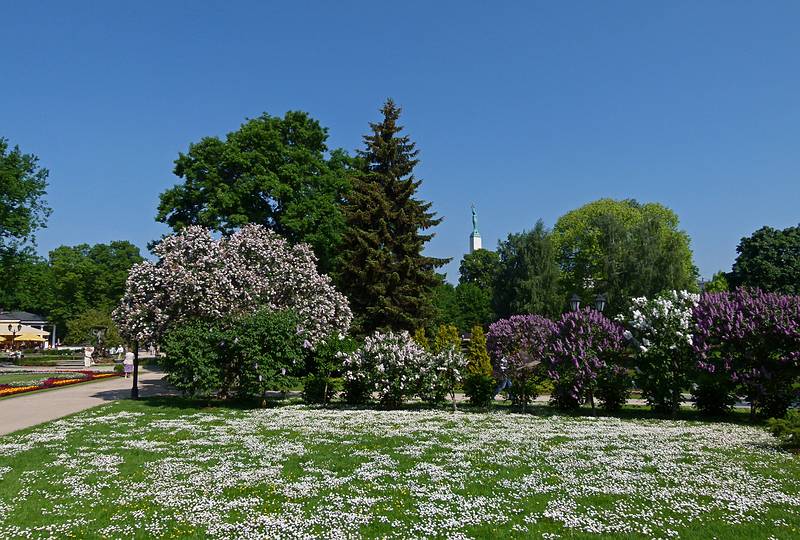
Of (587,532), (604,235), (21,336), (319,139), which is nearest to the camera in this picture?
(587,532)

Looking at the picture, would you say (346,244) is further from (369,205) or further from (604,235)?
(604,235)

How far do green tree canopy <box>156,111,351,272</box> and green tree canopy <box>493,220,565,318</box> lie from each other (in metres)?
20.5

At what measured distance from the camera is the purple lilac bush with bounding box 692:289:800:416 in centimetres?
1667

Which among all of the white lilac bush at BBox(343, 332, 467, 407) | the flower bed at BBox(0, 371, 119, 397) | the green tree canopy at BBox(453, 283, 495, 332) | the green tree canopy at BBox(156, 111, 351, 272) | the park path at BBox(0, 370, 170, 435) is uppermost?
the green tree canopy at BBox(156, 111, 351, 272)

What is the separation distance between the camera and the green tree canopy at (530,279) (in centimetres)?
4884

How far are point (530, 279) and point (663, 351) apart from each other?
3143 centimetres

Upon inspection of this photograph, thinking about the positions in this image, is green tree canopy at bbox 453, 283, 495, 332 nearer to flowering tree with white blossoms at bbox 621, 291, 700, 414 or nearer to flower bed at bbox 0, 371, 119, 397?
flower bed at bbox 0, 371, 119, 397

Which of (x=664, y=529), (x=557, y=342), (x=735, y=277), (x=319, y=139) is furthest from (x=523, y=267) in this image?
(x=664, y=529)

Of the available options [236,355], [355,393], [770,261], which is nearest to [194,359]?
[236,355]

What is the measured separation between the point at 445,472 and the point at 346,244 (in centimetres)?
2329

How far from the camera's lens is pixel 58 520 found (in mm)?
7195

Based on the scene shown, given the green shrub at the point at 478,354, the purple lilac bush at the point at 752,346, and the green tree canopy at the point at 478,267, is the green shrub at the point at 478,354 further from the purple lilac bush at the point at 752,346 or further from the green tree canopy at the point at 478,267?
the green tree canopy at the point at 478,267

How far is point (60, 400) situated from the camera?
21.6m

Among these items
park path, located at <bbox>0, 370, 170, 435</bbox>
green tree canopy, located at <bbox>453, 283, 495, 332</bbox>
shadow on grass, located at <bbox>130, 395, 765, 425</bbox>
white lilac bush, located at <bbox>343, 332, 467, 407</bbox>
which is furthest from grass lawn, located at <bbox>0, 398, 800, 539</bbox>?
green tree canopy, located at <bbox>453, 283, 495, 332</bbox>
